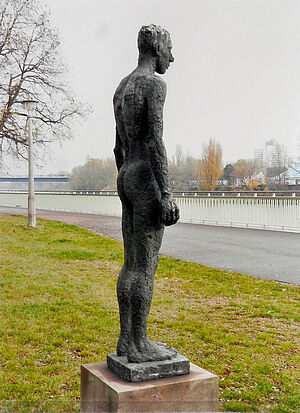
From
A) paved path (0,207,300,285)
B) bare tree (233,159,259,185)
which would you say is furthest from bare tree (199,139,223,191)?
paved path (0,207,300,285)

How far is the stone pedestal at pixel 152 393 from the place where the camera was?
3.48 meters

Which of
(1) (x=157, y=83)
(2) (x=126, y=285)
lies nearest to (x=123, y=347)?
(2) (x=126, y=285)

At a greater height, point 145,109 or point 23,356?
point 145,109

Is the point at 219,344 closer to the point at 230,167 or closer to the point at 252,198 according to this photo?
the point at 252,198

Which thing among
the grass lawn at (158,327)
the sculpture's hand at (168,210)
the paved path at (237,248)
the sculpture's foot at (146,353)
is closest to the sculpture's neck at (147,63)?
the sculpture's hand at (168,210)

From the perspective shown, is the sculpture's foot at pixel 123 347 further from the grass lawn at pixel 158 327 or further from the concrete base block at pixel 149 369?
the grass lawn at pixel 158 327

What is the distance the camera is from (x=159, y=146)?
3803 millimetres

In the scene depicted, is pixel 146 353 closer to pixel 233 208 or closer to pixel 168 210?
pixel 168 210

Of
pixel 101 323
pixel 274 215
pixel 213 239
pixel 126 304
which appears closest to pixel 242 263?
pixel 213 239

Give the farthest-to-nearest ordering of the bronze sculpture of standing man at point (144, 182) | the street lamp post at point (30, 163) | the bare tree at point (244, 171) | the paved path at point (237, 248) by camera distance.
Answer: the bare tree at point (244, 171) < the street lamp post at point (30, 163) < the paved path at point (237, 248) < the bronze sculpture of standing man at point (144, 182)

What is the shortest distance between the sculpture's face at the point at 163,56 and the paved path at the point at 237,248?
7.01m

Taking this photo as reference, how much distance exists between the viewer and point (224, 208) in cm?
2062

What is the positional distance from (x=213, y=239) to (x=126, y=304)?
41.0 feet

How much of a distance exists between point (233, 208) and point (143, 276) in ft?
55.0
